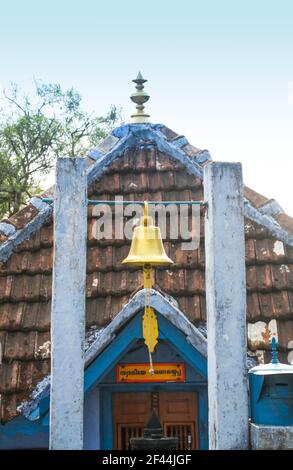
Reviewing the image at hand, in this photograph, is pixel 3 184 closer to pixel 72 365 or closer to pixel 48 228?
pixel 48 228

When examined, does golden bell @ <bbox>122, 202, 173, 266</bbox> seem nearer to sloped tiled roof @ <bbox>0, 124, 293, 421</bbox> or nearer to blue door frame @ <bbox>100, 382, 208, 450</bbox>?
sloped tiled roof @ <bbox>0, 124, 293, 421</bbox>

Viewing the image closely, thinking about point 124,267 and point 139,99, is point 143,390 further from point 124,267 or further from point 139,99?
point 139,99

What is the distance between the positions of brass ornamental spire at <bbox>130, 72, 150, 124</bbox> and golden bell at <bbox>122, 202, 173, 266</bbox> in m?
2.99

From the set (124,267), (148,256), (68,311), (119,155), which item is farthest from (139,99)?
(68,311)

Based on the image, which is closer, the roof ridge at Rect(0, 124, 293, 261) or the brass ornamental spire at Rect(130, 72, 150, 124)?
the roof ridge at Rect(0, 124, 293, 261)

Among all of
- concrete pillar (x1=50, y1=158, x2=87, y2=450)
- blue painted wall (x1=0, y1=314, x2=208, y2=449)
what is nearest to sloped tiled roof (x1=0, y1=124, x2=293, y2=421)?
blue painted wall (x1=0, y1=314, x2=208, y2=449)

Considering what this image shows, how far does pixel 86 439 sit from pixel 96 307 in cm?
130

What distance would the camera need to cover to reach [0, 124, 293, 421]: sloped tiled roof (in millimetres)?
6957

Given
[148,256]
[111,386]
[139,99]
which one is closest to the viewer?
[148,256]

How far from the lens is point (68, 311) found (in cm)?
520

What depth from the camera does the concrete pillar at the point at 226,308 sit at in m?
5.09

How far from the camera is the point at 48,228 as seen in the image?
25.7ft

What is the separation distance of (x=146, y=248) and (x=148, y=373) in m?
1.99
